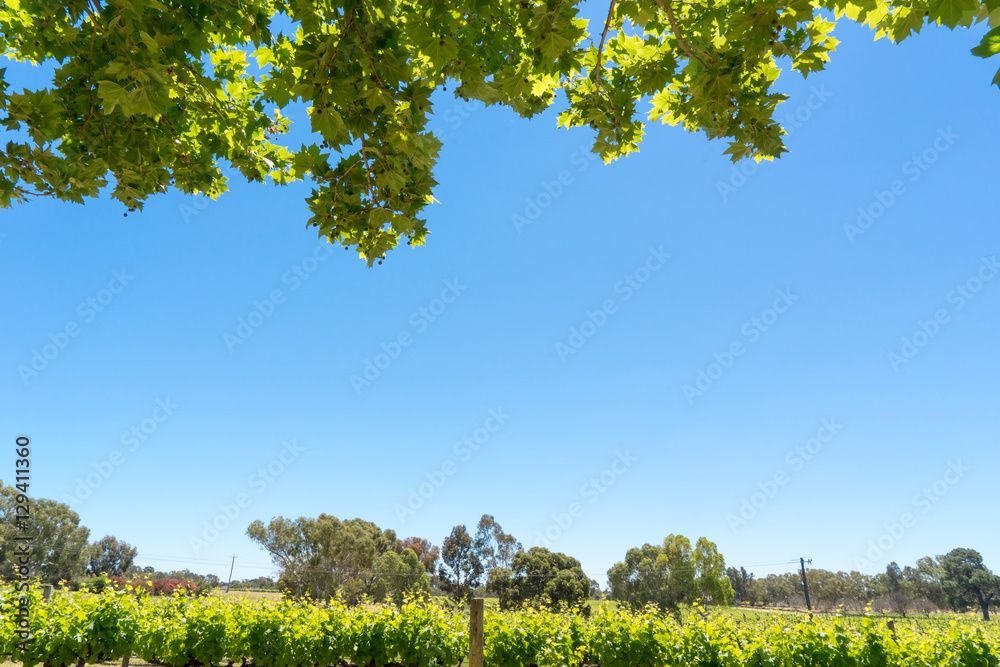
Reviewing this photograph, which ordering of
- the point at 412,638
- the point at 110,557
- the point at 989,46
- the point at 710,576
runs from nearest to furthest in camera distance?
the point at 989,46
the point at 412,638
the point at 710,576
the point at 110,557

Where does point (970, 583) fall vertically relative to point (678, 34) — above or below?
below

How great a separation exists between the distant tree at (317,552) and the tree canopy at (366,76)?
116 ft

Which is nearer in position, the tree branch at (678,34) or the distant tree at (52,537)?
the tree branch at (678,34)

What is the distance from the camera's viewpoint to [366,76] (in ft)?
7.80

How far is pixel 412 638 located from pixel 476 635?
281cm

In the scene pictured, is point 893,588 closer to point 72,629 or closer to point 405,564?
point 405,564

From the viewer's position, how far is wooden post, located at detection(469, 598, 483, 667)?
15.5 ft

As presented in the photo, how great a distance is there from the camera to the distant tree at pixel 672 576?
2930 centimetres

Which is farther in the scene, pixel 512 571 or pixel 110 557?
pixel 110 557

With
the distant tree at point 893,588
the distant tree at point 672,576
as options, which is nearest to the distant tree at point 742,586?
the distant tree at point 893,588

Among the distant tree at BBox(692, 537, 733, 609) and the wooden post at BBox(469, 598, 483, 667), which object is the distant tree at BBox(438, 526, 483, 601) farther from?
the wooden post at BBox(469, 598, 483, 667)

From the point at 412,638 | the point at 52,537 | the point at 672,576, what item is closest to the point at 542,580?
the point at 672,576

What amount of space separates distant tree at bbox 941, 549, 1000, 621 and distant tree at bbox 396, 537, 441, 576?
59.1 metres

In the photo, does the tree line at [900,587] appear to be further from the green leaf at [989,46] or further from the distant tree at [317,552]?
the green leaf at [989,46]
